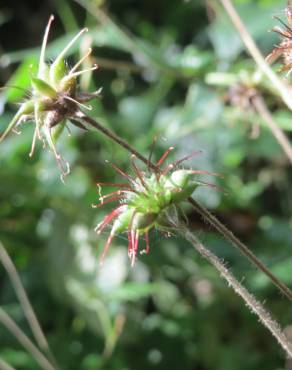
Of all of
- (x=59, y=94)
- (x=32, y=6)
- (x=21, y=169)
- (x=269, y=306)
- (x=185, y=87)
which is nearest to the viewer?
(x=59, y=94)

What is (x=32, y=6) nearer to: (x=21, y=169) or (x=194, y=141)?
(x=21, y=169)

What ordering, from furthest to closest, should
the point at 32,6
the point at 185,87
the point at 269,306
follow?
the point at 32,6
the point at 185,87
the point at 269,306

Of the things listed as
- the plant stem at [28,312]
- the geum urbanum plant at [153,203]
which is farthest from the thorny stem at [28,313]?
the geum urbanum plant at [153,203]

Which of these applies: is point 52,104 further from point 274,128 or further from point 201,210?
point 274,128

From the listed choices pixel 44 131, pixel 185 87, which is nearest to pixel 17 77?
pixel 185 87

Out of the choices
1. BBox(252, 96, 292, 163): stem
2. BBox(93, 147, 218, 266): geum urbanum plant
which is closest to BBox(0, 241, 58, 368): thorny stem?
BBox(252, 96, 292, 163): stem

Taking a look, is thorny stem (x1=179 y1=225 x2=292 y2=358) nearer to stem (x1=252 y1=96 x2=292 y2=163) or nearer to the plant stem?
stem (x1=252 y1=96 x2=292 y2=163)
